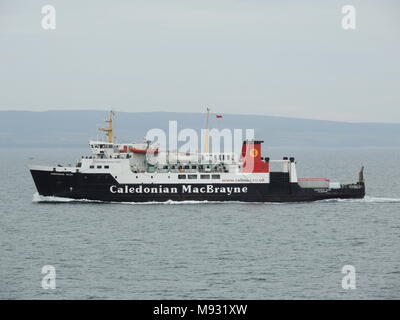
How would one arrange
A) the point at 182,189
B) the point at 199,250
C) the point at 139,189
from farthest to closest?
the point at 182,189 < the point at 139,189 < the point at 199,250

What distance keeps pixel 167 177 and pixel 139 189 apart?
2735mm

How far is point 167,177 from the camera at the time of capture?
7069 centimetres

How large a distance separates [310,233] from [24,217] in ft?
78.7

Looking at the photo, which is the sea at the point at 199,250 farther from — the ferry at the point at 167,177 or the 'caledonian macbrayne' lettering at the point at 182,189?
the 'caledonian macbrayne' lettering at the point at 182,189

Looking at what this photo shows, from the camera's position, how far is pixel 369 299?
130 feet

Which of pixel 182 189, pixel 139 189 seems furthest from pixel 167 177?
pixel 139 189

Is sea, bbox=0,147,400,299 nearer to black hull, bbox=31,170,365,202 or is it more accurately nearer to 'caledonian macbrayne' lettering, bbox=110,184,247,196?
black hull, bbox=31,170,365,202

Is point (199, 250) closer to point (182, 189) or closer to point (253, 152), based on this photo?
point (182, 189)

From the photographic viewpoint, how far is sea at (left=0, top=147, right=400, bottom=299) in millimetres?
41000

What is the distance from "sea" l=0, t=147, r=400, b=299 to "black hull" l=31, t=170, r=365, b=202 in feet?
2.82

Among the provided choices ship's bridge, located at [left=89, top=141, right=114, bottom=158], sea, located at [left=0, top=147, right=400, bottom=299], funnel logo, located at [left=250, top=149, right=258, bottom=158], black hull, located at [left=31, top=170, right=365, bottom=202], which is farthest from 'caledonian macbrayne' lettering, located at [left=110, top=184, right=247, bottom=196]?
funnel logo, located at [left=250, top=149, right=258, bottom=158]

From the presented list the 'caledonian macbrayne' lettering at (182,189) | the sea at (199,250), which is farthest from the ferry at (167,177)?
the sea at (199,250)
